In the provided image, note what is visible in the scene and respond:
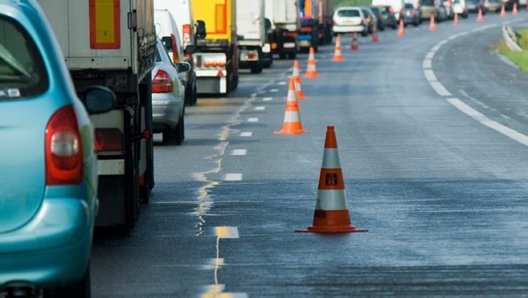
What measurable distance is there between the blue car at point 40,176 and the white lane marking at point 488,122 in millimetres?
15080

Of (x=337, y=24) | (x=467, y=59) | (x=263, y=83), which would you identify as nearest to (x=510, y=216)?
(x=263, y=83)

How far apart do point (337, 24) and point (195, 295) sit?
77090 millimetres

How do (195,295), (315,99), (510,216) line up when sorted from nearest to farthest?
(195,295) → (510,216) → (315,99)

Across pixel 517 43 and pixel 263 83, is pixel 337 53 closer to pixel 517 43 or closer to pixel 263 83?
pixel 517 43

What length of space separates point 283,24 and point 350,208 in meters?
43.7

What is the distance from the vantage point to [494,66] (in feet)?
162

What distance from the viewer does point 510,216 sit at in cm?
1364

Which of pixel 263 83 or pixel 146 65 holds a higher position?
pixel 146 65

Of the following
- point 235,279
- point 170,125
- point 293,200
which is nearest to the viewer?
point 235,279

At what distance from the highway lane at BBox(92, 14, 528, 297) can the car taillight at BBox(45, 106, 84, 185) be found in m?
1.93

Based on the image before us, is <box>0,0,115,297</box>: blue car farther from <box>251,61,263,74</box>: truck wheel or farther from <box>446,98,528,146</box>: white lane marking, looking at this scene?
<box>251,61,263,74</box>: truck wheel

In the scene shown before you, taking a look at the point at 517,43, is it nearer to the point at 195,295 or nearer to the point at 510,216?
the point at 510,216

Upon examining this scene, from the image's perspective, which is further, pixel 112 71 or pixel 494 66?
pixel 494 66

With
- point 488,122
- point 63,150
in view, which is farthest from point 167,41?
point 63,150
